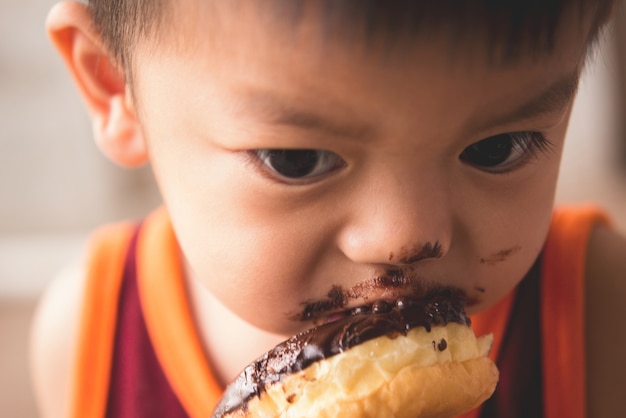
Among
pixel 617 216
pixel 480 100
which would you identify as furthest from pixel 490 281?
pixel 617 216

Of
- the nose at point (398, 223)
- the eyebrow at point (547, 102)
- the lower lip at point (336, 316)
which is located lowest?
the lower lip at point (336, 316)

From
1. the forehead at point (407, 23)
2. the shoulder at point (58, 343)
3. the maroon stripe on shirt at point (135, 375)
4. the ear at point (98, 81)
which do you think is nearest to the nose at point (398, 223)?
the forehead at point (407, 23)

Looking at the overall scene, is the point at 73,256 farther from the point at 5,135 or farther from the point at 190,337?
the point at 190,337

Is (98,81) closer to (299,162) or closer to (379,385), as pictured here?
(299,162)

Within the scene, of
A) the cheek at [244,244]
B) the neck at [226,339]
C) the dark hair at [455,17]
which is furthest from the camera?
the neck at [226,339]

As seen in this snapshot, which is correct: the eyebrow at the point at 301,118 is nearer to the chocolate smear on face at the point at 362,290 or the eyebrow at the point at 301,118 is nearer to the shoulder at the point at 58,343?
the chocolate smear on face at the point at 362,290

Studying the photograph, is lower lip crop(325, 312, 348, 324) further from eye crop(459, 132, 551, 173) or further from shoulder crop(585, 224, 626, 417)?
shoulder crop(585, 224, 626, 417)
